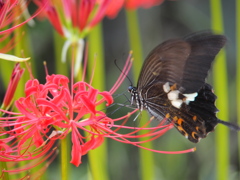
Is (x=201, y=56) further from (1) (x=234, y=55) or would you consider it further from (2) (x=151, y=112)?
(1) (x=234, y=55)

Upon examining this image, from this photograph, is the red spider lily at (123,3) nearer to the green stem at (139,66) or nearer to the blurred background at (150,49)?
the green stem at (139,66)

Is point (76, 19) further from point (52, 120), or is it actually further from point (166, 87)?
point (52, 120)

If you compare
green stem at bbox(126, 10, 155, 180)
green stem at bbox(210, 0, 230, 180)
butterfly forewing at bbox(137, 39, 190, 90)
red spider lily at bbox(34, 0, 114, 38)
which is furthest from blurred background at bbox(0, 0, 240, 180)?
butterfly forewing at bbox(137, 39, 190, 90)

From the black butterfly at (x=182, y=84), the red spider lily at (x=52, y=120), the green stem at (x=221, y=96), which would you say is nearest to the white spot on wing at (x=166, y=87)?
the black butterfly at (x=182, y=84)

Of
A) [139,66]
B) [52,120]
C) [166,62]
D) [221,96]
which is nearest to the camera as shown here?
[52,120]

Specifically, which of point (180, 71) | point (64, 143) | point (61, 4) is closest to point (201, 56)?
point (180, 71)

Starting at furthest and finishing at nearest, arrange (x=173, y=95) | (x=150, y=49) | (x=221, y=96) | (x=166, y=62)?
1. (x=150, y=49)
2. (x=221, y=96)
3. (x=173, y=95)
4. (x=166, y=62)

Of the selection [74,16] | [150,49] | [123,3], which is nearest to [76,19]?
[74,16]
